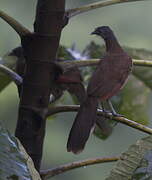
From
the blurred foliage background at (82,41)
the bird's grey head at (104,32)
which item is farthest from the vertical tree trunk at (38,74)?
the blurred foliage background at (82,41)

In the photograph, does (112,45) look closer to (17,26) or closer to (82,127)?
(82,127)

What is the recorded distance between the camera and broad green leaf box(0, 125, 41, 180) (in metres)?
1.13

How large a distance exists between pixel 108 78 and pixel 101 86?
12 cm

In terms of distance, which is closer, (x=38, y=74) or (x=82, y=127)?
(x=38, y=74)

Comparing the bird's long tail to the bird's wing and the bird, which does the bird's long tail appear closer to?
the bird

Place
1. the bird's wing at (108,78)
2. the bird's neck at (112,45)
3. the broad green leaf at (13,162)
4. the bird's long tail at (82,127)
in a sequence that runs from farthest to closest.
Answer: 1. the bird's neck at (112,45)
2. the bird's wing at (108,78)
3. the bird's long tail at (82,127)
4. the broad green leaf at (13,162)

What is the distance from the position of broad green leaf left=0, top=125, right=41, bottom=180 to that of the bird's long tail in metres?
0.63

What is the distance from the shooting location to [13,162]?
116 cm

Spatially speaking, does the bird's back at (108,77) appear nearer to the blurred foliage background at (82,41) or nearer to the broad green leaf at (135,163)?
the broad green leaf at (135,163)

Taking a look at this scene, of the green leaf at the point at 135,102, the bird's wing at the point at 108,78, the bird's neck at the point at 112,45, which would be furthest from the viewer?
the bird's neck at the point at 112,45

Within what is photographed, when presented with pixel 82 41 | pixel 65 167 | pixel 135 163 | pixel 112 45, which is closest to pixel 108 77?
pixel 112 45

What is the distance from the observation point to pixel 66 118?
7719mm

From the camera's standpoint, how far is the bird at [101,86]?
75.4 inches

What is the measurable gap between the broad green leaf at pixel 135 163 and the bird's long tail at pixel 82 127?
1.53 feet
